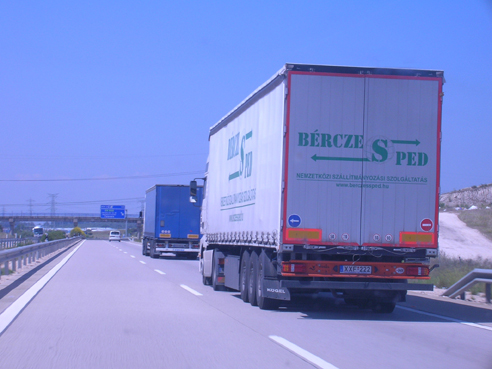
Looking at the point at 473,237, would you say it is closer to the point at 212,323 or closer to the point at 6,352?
the point at 212,323

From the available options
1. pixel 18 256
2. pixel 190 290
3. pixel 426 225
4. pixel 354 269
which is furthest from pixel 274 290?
pixel 18 256

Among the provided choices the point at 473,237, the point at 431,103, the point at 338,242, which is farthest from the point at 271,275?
the point at 473,237

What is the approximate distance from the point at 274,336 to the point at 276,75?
4826 millimetres

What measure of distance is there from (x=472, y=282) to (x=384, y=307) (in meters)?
2.89

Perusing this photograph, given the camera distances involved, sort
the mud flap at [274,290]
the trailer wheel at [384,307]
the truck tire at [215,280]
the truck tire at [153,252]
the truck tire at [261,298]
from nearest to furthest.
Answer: the mud flap at [274,290] < the truck tire at [261,298] < the trailer wheel at [384,307] < the truck tire at [215,280] < the truck tire at [153,252]

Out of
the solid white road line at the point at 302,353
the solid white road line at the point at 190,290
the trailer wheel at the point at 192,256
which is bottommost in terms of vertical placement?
the trailer wheel at the point at 192,256

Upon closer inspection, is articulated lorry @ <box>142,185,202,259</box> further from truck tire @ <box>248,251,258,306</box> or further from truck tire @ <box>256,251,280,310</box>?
truck tire @ <box>256,251,280,310</box>

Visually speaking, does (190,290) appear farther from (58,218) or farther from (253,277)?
(58,218)

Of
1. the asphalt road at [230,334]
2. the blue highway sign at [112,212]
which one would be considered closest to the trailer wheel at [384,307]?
the asphalt road at [230,334]

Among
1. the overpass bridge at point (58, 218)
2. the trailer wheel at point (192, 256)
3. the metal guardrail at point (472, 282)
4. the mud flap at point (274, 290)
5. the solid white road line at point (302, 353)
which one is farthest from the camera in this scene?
the overpass bridge at point (58, 218)

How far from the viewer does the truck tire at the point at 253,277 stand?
1208cm

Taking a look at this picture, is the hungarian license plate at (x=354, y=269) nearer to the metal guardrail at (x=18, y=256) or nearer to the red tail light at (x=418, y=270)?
the red tail light at (x=418, y=270)

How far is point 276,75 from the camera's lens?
Result: 11078 mm

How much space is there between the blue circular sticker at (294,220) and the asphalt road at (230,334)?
169cm
